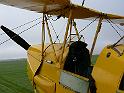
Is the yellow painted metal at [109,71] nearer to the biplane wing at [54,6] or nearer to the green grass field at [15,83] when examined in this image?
the biplane wing at [54,6]

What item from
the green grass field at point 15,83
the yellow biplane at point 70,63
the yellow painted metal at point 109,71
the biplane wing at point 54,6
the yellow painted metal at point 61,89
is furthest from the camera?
the green grass field at point 15,83

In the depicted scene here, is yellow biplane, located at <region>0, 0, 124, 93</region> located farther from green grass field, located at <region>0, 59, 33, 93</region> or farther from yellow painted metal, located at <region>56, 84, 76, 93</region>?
green grass field, located at <region>0, 59, 33, 93</region>

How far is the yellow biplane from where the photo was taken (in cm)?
571

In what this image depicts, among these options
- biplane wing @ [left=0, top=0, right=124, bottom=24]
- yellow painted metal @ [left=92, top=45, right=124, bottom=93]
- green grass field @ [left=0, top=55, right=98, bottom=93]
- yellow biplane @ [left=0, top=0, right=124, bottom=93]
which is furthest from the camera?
green grass field @ [left=0, top=55, right=98, bottom=93]

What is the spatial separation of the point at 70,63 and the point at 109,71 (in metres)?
2.40

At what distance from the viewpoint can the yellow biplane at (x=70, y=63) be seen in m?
5.71

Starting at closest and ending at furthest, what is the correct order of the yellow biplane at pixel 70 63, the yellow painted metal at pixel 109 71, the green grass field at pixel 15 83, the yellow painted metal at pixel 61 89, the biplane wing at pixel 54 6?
the yellow painted metal at pixel 109 71, the yellow biplane at pixel 70 63, the yellow painted metal at pixel 61 89, the biplane wing at pixel 54 6, the green grass field at pixel 15 83

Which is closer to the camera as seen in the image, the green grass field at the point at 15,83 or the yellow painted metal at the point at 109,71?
the yellow painted metal at the point at 109,71

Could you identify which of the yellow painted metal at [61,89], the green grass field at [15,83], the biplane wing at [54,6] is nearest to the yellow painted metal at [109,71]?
the yellow painted metal at [61,89]

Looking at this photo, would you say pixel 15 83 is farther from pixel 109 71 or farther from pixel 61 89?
pixel 109 71

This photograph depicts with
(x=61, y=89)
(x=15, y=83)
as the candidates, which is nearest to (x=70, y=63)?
(x=61, y=89)

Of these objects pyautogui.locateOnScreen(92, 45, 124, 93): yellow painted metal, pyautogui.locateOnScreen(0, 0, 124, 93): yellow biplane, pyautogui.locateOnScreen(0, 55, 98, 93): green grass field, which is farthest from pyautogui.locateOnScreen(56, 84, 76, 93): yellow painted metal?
pyautogui.locateOnScreen(0, 55, 98, 93): green grass field

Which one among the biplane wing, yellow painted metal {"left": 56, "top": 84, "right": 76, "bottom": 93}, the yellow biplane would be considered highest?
the biplane wing

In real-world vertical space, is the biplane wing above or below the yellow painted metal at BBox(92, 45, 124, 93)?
above
